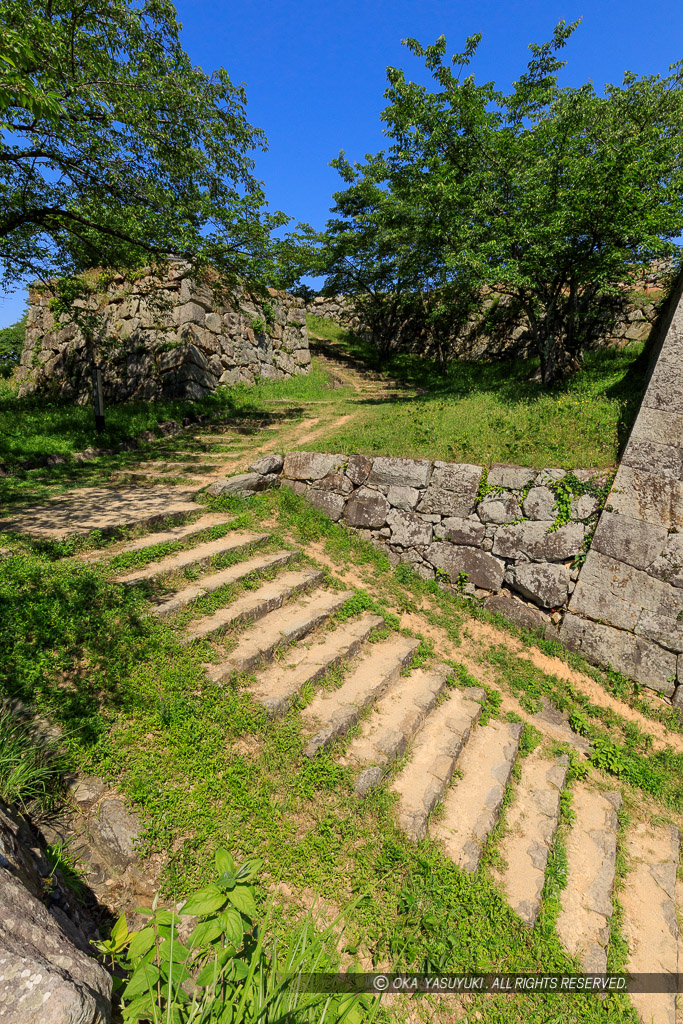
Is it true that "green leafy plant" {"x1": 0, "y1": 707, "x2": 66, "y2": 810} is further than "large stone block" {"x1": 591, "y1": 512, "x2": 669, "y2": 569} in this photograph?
No

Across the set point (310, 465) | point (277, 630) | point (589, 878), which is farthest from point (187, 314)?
point (589, 878)

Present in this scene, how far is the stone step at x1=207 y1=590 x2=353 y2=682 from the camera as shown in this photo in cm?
384

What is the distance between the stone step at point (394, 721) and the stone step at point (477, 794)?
0.54 meters

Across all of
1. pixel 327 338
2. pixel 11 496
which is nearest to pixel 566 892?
pixel 11 496

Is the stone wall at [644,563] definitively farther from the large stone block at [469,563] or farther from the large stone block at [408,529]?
the large stone block at [408,529]

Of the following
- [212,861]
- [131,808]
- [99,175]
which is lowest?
[212,861]

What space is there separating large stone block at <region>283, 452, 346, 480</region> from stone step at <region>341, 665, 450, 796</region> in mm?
3727

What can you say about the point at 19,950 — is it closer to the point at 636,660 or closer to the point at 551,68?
the point at 636,660

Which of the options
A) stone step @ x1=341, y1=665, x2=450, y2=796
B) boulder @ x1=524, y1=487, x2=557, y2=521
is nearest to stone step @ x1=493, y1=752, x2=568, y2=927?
stone step @ x1=341, y1=665, x2=450, y2=796

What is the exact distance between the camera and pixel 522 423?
7680mm

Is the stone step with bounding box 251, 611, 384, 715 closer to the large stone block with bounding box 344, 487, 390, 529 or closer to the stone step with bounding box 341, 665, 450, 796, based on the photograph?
the stone step with bounding box 341, 665, 450, 796

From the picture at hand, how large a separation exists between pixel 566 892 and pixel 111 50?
494 inches

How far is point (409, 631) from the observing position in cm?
552

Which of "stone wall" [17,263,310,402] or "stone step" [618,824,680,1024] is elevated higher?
"stone wall" [17,263,310,402]
